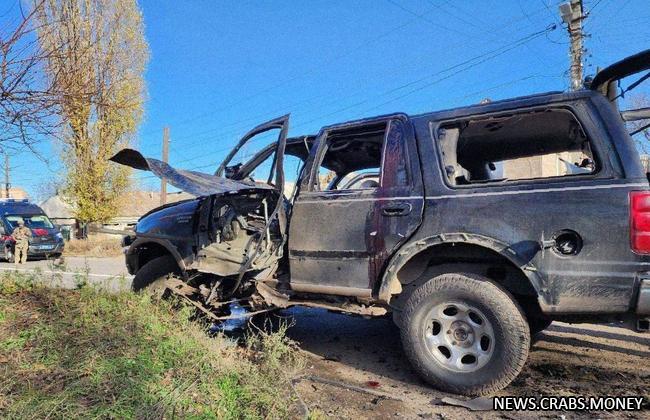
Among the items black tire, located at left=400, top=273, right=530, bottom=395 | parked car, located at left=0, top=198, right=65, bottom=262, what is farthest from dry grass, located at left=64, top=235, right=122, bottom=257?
black tire, located at left=400, top=273, right=530, bottom=395

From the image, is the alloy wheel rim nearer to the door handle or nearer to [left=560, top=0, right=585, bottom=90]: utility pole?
the door handle

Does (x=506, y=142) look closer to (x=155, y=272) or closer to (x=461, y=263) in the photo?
(x=461, y=263)

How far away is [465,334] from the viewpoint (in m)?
3.25

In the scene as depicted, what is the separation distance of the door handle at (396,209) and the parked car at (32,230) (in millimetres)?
17215

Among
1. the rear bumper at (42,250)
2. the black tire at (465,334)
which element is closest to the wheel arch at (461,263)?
the black tire at (465,334)

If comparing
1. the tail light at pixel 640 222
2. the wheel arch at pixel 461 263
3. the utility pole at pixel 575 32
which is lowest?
the wheel arch at pixel 461 263

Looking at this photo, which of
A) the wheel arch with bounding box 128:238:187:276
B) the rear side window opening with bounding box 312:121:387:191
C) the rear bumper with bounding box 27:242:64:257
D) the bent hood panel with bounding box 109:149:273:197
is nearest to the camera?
the bent hood panel with bounding box 109:149:273:197

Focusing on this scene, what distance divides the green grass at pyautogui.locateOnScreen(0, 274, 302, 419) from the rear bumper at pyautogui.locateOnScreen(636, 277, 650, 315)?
2276mm

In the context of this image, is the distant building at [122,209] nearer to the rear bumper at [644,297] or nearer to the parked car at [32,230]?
the parked car at [32,230]

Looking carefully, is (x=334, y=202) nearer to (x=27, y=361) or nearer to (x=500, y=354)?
(x=500, y=354)

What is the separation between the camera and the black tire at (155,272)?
4762mm

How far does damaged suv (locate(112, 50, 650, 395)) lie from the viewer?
9.55ft

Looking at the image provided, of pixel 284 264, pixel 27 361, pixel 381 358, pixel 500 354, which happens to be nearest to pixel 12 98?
pixel 27 361

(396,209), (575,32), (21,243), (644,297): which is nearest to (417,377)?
(396,209)
